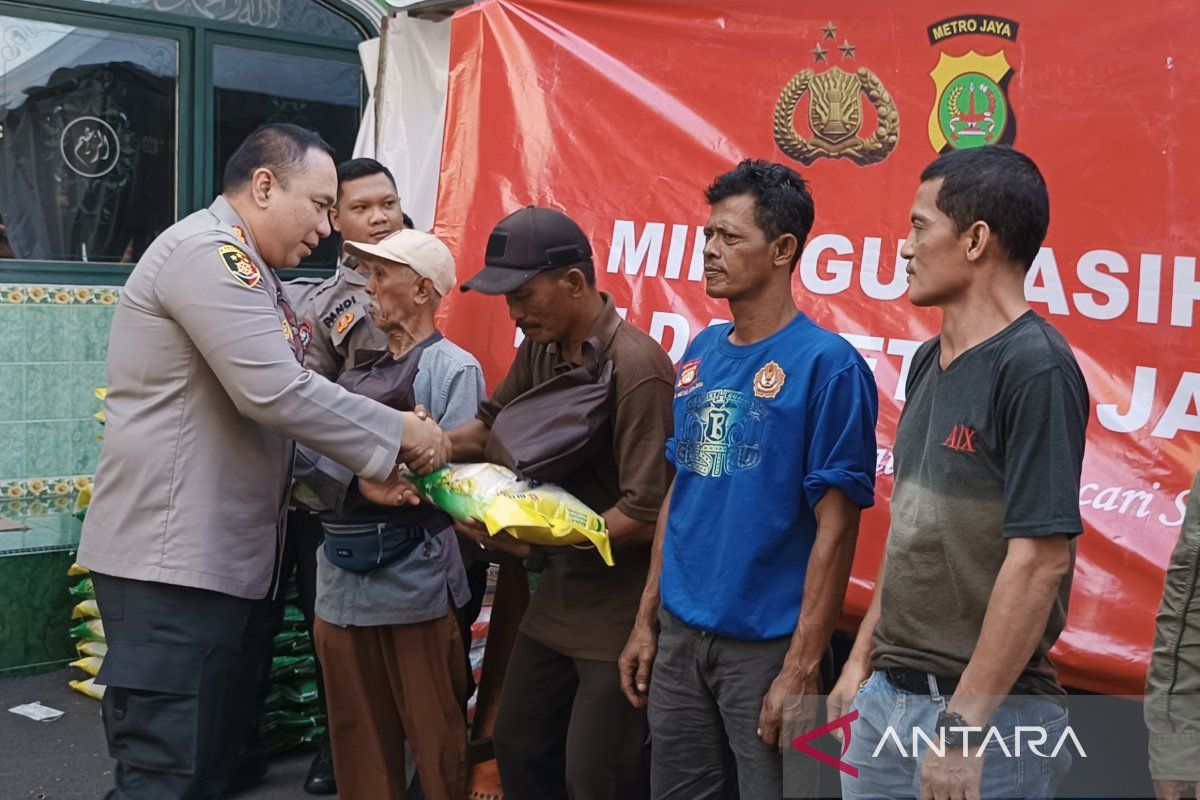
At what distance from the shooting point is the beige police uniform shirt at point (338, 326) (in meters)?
4.24

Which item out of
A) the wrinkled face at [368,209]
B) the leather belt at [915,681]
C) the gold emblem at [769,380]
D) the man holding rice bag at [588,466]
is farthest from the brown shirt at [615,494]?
the wrinkled face at [368,209]

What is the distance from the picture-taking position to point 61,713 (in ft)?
18.2

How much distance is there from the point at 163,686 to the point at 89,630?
2.93 metres

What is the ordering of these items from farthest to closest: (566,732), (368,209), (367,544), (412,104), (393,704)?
(412,104) < (368,209) < (393,704) < (367,544) < (566,732)

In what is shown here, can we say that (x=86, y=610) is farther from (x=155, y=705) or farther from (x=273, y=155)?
(x=273, y=155)

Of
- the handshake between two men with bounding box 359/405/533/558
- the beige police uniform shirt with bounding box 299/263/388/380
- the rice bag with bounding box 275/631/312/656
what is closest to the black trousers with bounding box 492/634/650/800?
the handshake between two men with bounding box 359/405/533/558

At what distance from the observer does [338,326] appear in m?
4.31

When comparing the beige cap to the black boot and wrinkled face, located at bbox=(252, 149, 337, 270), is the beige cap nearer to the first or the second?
wrinkled face, located at bbox=(252, 149, 337, 270)

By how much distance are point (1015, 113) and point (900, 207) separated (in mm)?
394

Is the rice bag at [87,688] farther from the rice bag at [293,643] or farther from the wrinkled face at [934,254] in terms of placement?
the wrinkled face at [934,254]

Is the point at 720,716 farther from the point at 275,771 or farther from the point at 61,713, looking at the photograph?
the point at 61,713

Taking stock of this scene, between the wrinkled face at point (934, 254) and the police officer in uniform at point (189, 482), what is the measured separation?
1.50 meters

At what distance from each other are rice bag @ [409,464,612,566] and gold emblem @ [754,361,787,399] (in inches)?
21.0

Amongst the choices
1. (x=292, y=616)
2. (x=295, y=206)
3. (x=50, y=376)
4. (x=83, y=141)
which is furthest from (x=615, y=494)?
(x=83, y=141)
